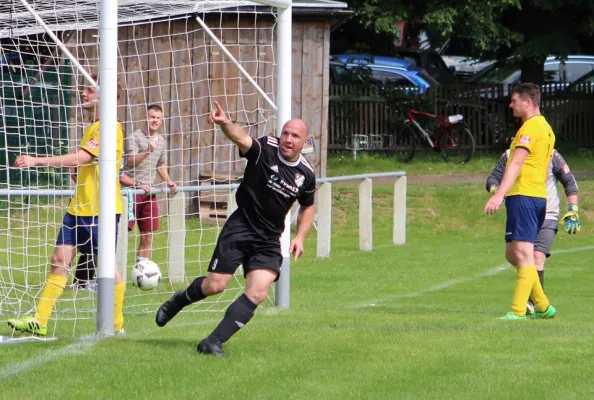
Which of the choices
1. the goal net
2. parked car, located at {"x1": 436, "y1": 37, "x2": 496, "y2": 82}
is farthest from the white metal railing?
parked car, located at {"x1": 436, "y1": 37, "x2": 496, "y2": 82}

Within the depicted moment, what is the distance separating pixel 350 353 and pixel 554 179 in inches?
170

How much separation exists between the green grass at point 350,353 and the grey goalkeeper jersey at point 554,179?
40.1 inches

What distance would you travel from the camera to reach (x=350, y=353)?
8172 mm

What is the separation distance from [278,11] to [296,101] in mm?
10869

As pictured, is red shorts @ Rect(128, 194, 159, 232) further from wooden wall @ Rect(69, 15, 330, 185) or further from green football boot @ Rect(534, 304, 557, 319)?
wooden wall @ Rect(69, 15, 330, 185)

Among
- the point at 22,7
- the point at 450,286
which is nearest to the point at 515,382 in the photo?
the point at 450,286

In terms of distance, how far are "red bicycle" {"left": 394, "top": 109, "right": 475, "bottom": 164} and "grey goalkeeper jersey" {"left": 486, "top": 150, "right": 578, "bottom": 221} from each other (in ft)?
50.1

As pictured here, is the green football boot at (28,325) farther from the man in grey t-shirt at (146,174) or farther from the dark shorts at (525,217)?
the man in grey t-shirt at (146,174)

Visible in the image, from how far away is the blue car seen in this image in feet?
102

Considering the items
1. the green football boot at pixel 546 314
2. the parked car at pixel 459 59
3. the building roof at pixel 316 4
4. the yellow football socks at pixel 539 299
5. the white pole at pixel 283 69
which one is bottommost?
the green football boot at pixel 546 314

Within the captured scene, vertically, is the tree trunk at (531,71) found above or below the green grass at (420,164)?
above

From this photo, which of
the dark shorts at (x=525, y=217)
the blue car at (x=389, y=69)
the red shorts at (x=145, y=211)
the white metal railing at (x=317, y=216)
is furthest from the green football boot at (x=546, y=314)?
the blue car at (x=389, y=69)

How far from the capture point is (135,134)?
13633mm

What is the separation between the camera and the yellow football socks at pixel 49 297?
30.4 feet
